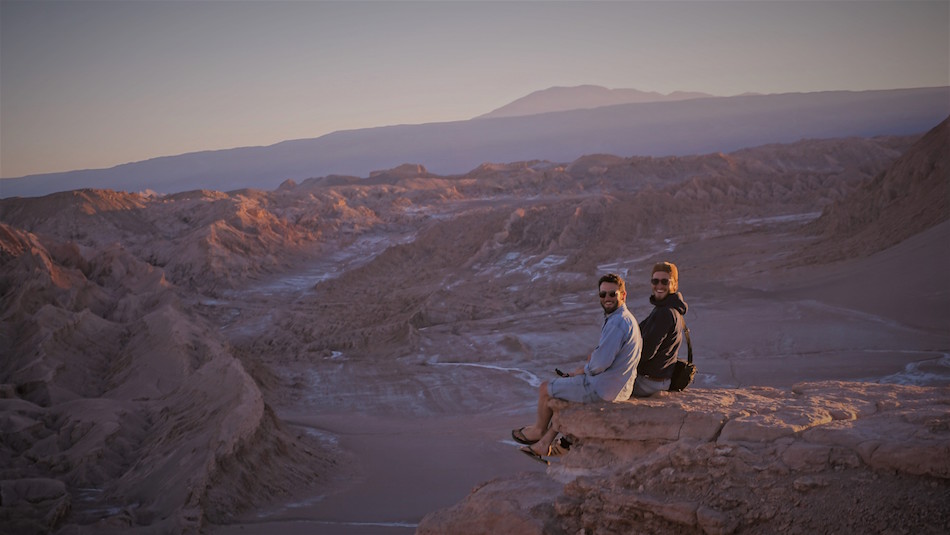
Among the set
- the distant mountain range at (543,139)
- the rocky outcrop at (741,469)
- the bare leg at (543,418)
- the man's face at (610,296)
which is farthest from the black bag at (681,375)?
the distant mountain range at (543,139)

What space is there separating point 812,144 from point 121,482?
143ft

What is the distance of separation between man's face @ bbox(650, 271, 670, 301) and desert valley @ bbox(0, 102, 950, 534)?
0.61 meters

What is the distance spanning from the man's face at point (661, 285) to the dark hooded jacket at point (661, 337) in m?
0.03

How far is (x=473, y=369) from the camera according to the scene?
15008 millimetres

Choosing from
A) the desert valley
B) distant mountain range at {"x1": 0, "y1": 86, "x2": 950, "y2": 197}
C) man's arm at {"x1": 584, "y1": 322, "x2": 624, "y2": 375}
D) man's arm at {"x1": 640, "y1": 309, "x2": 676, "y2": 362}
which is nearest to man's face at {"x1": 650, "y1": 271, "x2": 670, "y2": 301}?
man's arm at {"x1": 640, "y1": 309, "x2": 676, "y2": 362}

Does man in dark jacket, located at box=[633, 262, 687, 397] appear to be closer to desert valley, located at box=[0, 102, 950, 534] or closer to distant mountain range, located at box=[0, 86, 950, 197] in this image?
desert valley, located at box=[0, 102, 950, 534]

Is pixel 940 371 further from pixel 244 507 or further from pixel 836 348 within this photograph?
pixel 244 507

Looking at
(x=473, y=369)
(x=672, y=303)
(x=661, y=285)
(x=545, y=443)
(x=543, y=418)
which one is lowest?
(x=473, y=369)

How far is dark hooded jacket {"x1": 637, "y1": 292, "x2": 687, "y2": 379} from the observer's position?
16.3ft

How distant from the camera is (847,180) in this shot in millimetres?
30391

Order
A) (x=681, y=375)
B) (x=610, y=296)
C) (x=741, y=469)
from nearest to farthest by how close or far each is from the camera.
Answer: (x=741, y=469)
(x=610, y=296)
(x=681, y=375)

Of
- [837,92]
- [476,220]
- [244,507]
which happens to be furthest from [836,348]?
[837,92]

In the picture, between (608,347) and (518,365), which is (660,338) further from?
(518,365)

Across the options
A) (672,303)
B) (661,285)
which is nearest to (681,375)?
(672,303)
